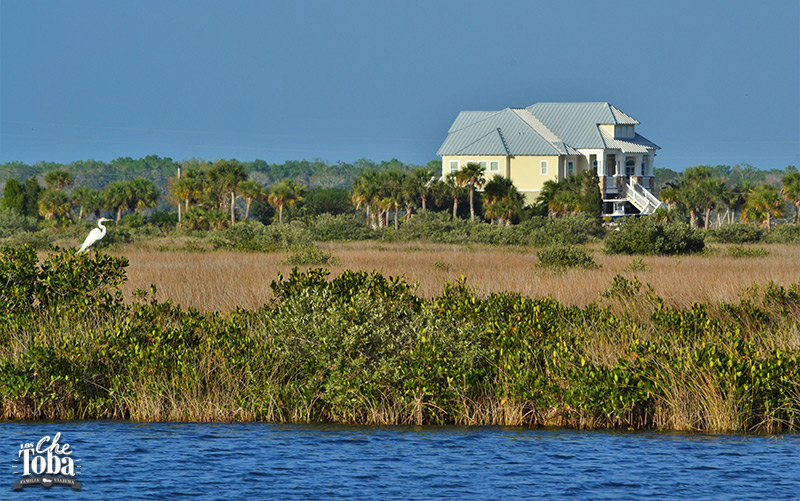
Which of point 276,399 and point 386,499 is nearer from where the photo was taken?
point 386,499

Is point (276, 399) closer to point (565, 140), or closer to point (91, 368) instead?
point (91, 368)

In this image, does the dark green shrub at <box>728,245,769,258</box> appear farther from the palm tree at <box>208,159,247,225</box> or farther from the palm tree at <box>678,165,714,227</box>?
the palm tree at <box>208,159,247,225</box>

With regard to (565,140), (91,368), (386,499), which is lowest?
(386,499)

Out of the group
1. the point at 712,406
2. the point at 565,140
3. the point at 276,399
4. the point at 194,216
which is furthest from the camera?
the point at 565,140

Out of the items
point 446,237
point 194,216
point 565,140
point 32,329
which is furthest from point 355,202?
point 32,329

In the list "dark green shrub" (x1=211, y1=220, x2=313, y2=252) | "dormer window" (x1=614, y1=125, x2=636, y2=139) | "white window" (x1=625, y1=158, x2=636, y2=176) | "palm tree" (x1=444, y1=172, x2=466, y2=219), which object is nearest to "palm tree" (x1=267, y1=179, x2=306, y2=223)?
"palm tree" (x1=444, y1=172, x2=466, y2=219)

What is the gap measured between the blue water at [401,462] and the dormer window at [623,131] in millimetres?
82332

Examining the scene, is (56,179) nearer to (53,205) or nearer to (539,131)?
(53,205)

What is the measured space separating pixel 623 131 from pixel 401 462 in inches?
3360

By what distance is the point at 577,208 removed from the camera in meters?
77.6

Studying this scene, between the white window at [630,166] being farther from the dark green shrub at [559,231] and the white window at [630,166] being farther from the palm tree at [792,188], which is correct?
the dark green shrub at [559,231]

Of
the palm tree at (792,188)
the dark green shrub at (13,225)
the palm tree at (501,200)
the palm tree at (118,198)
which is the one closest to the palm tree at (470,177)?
the palm tree at (501,200)

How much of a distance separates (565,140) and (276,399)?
82.0 metres

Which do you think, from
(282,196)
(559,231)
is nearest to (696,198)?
(559,231)
